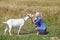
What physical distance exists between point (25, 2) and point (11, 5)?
983 mm

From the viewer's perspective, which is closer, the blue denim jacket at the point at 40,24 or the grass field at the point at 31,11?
the blue denim jacket at the point at 40,24

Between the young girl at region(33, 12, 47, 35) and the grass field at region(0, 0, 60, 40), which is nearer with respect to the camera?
the young girl at region(33, 12, 47, 35)

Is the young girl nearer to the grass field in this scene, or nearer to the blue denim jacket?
the blue denim jacket

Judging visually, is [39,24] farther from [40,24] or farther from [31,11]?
[31,11]

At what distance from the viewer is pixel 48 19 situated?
14914mm

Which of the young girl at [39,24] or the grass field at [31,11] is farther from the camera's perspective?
the grass field at [31,11]

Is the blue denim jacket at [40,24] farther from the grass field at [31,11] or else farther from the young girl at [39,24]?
the grass field at [31,11]

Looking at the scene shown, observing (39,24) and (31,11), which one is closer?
(39,24)

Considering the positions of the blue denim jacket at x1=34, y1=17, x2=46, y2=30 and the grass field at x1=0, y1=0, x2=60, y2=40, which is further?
the grass field at x1=0, y1=0, x2=60, y2=40

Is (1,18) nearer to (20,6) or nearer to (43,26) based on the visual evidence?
(20,6)

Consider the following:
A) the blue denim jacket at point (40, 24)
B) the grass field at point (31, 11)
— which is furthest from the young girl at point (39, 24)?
the grass field at point (31, 11)

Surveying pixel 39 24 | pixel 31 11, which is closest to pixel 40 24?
pixel 39 24

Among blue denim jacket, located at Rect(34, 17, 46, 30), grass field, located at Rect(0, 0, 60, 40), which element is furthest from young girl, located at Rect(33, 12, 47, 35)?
grass field, located at Rect(0, 0, 60, 40)

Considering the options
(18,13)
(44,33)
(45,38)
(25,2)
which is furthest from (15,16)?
(45,38)
